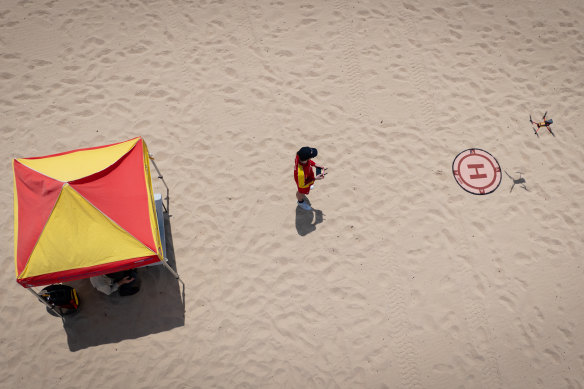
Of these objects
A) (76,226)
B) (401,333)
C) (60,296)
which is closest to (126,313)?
(60,296)

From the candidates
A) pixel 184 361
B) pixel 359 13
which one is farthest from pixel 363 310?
pixel 359 13

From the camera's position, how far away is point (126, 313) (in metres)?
6.27

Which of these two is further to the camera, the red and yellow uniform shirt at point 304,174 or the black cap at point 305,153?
the red and yellow uniform shirt at point 304,174

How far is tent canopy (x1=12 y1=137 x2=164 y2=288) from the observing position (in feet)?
16.0

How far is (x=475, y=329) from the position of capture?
20.9 feet

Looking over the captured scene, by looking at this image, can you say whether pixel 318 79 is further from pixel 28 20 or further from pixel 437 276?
pixel 28 20

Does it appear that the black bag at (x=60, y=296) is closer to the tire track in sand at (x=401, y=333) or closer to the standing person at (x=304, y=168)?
the standing person at (x=304, y=168)

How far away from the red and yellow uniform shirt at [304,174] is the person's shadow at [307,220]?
2.46ft

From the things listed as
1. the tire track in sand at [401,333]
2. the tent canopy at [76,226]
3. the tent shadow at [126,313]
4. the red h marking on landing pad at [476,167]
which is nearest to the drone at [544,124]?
the red h marking on landing pad at [476,167]

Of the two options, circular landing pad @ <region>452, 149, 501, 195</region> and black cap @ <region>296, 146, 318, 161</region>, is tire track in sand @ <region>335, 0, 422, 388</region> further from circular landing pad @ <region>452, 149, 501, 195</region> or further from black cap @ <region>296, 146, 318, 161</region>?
black cap @ <region>296, 146, 318, 161</region>

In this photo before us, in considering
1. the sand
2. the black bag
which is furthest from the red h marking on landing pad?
the black bag

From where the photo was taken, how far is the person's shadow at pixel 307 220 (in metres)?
6.91

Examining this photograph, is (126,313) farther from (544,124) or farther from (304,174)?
(544,124)

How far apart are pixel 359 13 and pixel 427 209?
203 inches
